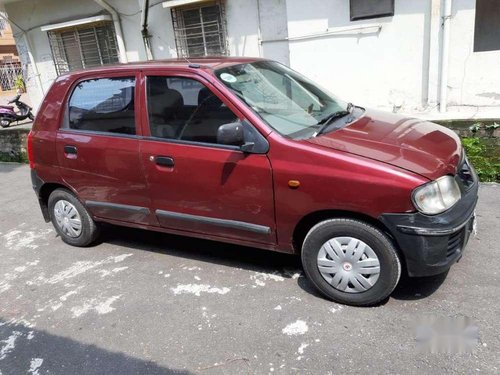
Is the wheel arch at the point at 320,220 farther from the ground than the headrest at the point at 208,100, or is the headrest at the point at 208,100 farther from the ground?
the headrest at the point at 208,100

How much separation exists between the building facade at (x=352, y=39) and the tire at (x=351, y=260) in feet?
15.2

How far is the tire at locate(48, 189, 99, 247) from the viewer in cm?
423

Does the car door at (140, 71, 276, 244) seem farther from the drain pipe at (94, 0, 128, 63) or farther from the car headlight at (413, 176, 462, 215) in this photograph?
the drain pipe at (94, 0, 128, 63)

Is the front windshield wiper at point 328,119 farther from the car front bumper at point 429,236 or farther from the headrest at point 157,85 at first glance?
the headrest at point 157,85

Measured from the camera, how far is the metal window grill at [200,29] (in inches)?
319

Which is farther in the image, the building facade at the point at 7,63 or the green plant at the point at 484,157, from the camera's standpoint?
the building facade at the point at 7,63

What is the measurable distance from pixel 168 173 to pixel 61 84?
158cm

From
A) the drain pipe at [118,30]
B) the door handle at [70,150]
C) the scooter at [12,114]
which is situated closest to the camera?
the door handle at [70,150]

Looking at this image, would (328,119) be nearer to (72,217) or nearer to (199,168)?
(199,168)

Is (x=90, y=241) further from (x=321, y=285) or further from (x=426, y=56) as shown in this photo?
(x=426, y=56)

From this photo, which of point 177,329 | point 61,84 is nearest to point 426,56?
point 61,84

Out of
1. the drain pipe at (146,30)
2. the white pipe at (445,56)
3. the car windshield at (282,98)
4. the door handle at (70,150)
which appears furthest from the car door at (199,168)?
the drain pipe at (146,30)

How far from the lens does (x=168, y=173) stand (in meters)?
3.41

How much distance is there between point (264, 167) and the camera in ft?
9.82
